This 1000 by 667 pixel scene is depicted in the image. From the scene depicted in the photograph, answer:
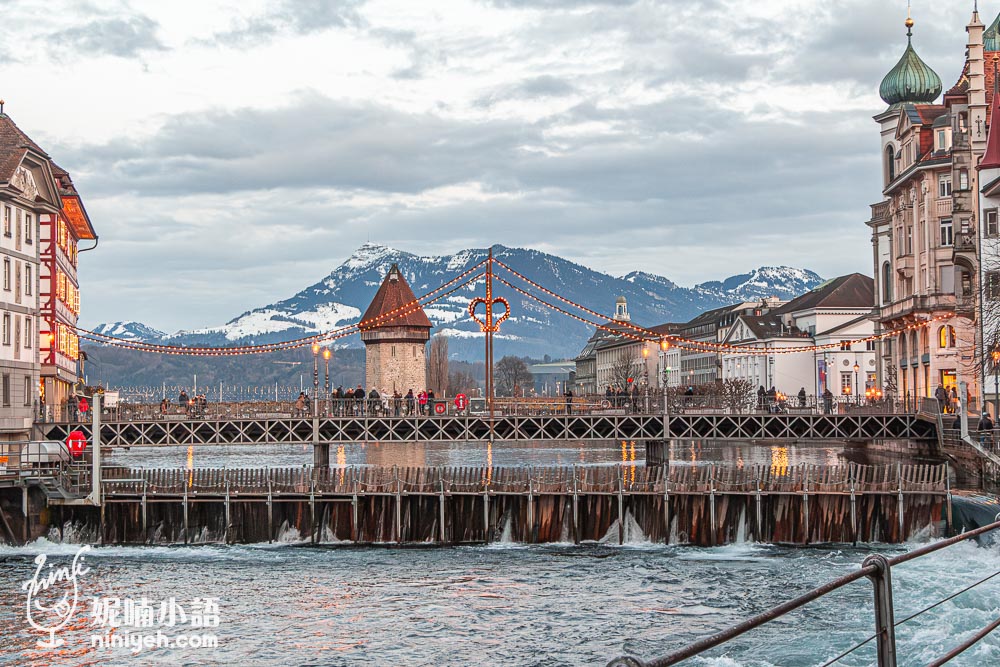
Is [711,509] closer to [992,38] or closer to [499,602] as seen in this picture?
[499,602]

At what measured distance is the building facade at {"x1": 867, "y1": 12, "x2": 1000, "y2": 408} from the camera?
212ft

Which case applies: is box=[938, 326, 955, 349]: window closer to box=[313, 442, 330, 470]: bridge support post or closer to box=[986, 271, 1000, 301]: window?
box=[986, 271, 1000, 301]: window

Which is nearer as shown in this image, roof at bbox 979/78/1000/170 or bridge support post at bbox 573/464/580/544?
bridge support post at bbox 573/464/580/544

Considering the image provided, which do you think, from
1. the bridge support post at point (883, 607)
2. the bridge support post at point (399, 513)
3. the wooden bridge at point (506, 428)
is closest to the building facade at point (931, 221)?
the wooden bridge at point (506, 428)

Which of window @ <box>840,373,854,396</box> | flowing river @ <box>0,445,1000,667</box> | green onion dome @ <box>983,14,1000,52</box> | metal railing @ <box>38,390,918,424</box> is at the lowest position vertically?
flowing river @ <box>0,445,1000,667</box>

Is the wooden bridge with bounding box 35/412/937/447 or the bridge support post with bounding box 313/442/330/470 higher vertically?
the wooden bridge with bounding box 35/412/937/447

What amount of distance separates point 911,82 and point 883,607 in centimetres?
8206

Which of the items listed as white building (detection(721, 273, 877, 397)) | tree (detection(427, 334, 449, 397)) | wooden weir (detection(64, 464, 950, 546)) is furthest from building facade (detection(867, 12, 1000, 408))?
tree (detection(427, 334, 449, 397))

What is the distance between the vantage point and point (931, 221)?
2835 inches

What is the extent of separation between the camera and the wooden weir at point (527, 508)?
1635 inches

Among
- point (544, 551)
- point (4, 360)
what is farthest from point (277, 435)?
point (544, 551)

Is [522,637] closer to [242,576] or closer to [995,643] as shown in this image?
[995,643]

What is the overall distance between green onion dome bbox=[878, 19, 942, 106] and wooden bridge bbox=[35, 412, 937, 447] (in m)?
34.0

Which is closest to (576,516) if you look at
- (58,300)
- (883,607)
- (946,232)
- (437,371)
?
(58,300)
